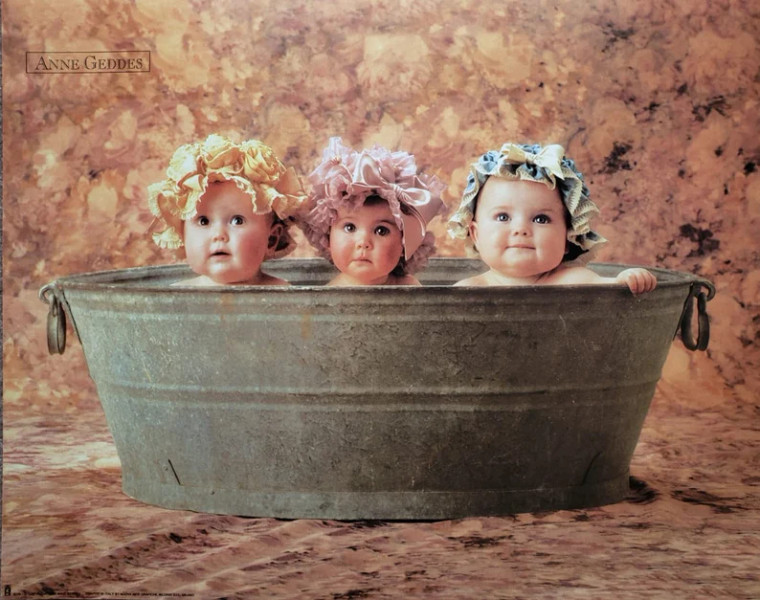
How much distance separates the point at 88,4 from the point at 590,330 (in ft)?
4.27

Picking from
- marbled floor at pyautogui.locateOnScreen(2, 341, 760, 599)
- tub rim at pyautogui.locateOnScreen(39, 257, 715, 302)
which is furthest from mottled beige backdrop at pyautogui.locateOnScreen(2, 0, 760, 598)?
marbled floor at pyautogui.locateOnScreen(2, 341, 760, 599)

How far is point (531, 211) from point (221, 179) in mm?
419

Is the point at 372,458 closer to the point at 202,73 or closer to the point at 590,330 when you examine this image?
the point at 590,330

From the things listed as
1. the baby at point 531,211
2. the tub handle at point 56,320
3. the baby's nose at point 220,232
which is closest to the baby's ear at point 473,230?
the baby at point 531,211

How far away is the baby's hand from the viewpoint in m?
1.51

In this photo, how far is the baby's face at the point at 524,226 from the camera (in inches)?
66.6

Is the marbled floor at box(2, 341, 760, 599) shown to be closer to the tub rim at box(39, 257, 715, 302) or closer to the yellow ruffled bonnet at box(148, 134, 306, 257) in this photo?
the tub rim at box(39, 257, 715, 302)

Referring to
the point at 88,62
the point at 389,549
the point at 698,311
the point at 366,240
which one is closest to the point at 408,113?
the point at 88,62

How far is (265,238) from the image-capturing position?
1.77 m

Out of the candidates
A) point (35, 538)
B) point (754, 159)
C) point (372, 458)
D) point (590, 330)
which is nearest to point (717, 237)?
point (754, 159)

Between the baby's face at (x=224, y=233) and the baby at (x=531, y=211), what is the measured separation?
314 millimetres

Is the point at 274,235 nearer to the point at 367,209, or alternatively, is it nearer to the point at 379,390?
the point at 367,209

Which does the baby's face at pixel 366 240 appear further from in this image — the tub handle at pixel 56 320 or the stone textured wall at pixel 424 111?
the stone textured wall at pixel 424 111

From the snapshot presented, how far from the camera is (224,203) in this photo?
1728 mm
